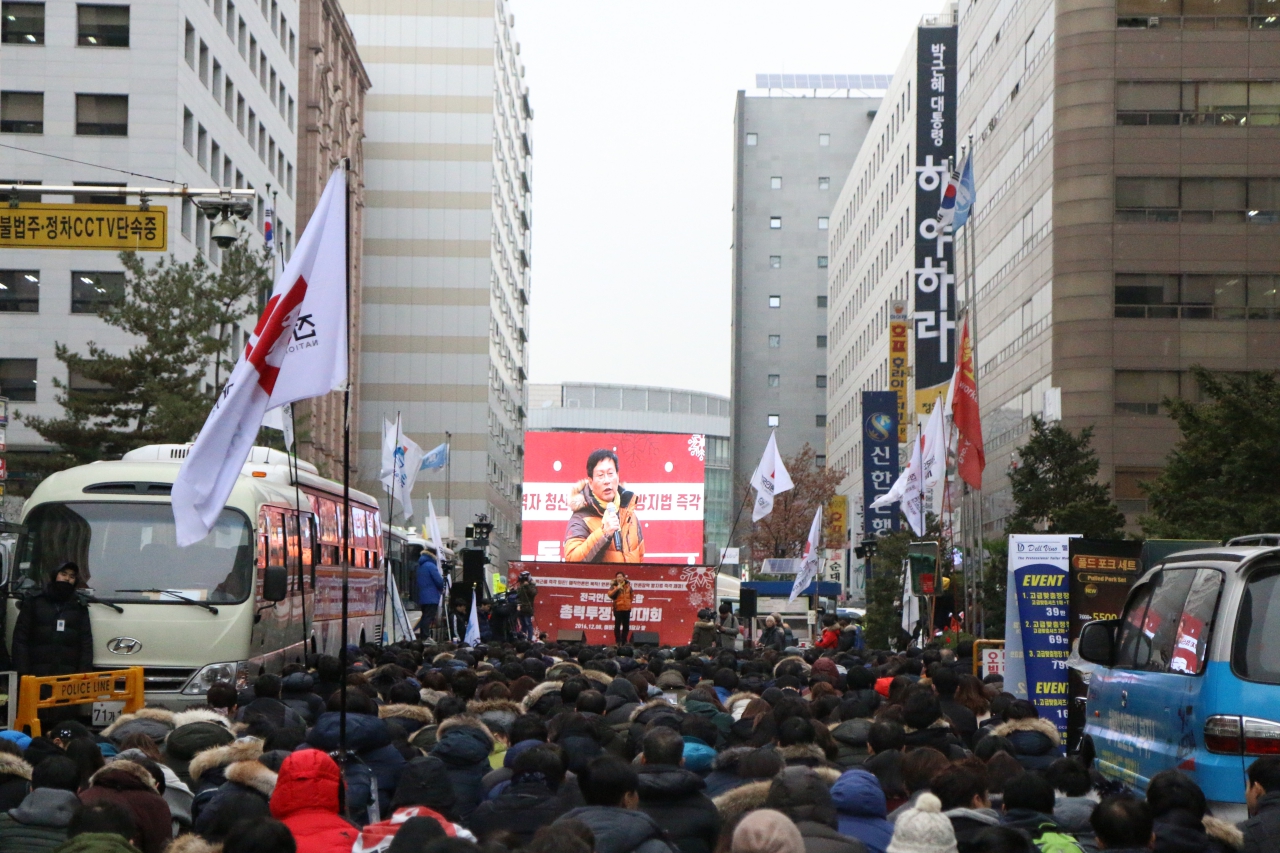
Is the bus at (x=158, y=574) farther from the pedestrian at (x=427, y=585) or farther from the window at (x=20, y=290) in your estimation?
the window at (x=20, y=290)

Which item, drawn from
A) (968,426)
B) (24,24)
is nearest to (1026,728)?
(968,426)

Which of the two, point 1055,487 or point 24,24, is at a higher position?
point 24,24

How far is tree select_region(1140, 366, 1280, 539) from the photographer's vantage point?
26.2 metres

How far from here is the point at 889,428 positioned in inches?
2778

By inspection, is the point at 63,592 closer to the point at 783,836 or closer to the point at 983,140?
the point at 783,836

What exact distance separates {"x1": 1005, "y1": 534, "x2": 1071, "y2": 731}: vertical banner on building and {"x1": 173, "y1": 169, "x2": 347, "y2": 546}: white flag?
7756 mm

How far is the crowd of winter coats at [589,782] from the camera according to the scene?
640 cm

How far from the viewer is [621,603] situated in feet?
118

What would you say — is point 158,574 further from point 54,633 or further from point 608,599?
point 608,599

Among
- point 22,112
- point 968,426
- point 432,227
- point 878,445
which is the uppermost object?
point 432,227

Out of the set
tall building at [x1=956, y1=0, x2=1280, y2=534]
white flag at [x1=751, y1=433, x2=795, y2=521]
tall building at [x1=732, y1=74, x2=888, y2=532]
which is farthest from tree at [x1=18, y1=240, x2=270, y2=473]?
tall building at [x1=732, y1=74, x2=888, y2=532]

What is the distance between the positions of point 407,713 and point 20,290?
45287 millimetres

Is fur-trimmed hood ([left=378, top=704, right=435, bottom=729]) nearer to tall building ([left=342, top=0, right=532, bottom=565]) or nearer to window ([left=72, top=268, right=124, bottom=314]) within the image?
window ([left=72, top=268, right=124, bottom=314])

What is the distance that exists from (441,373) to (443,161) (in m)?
12.0
